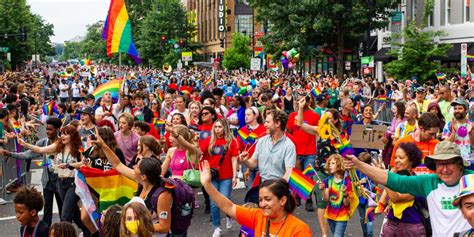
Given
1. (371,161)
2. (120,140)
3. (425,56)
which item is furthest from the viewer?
(425,56)

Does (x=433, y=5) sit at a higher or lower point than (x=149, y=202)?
higher

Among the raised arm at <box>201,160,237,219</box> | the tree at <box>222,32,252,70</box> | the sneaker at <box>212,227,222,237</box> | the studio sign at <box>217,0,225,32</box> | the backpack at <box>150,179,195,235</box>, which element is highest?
the studio sign at <box>217,0,225,32</box>

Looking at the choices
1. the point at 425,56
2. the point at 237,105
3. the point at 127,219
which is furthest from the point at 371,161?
the point at 425,56

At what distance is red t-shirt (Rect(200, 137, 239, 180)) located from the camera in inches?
350

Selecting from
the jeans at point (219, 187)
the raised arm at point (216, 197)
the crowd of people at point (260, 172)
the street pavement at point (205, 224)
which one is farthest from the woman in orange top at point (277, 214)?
the street pavement at point (205, 224)

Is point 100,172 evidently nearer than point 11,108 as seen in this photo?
Yes

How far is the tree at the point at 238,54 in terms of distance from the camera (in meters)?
66.3

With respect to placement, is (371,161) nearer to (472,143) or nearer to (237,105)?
(472,143)

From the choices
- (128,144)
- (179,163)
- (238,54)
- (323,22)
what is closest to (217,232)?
(179,163)

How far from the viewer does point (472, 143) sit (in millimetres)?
9695

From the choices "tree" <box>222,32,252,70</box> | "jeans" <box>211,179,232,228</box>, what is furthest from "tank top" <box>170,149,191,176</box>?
"tree" <box>222,32,252,70</box>

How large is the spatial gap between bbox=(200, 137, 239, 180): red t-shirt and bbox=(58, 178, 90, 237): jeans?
5.76 feet

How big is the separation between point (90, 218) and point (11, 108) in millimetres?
5844

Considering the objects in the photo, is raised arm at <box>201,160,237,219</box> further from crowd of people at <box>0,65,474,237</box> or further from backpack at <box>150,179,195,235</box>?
backpack at <box>150,179,195,235</box>
